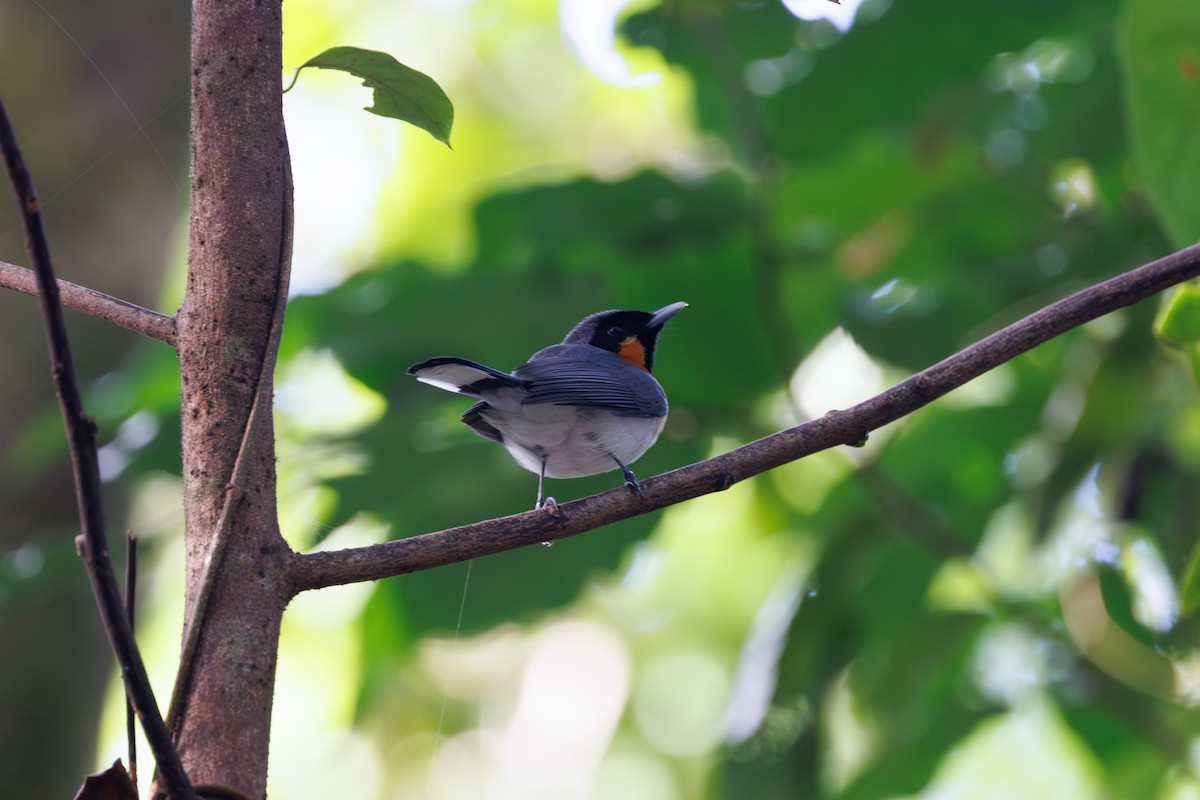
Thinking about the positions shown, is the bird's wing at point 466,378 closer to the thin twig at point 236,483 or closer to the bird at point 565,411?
the bird at point 565,411

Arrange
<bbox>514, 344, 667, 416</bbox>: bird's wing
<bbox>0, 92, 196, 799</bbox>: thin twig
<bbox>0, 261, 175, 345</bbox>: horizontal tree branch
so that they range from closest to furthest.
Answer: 1. <bbox>0, 92, 196, 799</bbox>: thin twig
2. <bbox>0, 261, 175, 345</bbox>: horizontal tree branch
3. <bbox>514, 344, 667, 416</bbox>: bird's wing

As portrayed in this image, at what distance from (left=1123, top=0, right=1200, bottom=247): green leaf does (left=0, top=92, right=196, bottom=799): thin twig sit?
5.62 ft

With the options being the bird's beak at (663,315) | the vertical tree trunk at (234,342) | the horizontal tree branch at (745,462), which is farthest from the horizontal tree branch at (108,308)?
the bird's beak at (663,315)

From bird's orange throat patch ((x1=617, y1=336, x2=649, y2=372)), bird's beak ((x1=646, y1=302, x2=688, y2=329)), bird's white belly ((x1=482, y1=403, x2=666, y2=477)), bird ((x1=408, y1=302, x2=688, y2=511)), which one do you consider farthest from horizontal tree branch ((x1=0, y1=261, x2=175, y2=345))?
bird's orange throat patch ((x1=617, y1=336, x2=649, y2=372))

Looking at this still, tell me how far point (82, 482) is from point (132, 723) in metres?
0.30

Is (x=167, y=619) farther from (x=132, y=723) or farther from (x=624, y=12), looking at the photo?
(x=132, y=723)

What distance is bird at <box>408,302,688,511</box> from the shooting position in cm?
193

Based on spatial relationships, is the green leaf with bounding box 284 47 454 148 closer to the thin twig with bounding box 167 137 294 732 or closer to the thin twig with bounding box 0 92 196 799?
the thin twig with bounding box 167 137 294 732

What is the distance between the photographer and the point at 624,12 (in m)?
3.00

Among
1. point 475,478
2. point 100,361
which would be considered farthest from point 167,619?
point 475,478

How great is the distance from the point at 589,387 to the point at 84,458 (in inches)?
59.6

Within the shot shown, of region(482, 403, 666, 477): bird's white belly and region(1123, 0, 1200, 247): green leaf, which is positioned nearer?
region(1123, 0, 1200, 247): green leaf

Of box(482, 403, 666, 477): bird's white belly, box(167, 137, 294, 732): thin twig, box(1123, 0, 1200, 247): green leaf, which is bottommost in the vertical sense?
box(1123, 0, 1200, 247): green leaf

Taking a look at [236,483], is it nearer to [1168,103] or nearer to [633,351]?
[1168,103]
